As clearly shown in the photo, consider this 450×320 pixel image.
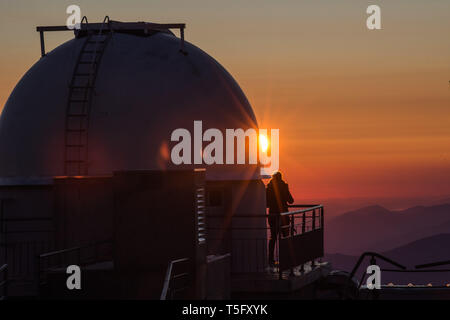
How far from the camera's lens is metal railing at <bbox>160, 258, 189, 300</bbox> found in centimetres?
1602

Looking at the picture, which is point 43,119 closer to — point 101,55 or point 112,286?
point 101,55

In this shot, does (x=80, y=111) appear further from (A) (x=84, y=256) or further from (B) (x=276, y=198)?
(B) (x=276, y=198)

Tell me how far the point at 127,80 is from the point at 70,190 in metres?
3.16

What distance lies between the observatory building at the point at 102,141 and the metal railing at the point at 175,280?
3988mm

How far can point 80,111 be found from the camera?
875 inches

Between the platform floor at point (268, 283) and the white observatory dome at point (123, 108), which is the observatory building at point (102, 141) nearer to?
the white observatory dome at point (123, 108)

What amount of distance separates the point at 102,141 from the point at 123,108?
96cm

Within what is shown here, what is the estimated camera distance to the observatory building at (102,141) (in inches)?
852

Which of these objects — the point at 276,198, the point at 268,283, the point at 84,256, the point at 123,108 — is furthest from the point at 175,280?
the point at 123,108

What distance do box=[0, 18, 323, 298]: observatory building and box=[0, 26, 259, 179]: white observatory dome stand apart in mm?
28

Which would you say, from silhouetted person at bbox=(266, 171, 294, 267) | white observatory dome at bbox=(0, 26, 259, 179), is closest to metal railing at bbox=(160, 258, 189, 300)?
white observatory dome at bbox=(0, 26, 259, 179)

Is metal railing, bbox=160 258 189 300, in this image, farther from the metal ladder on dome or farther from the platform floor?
the metal ladder on dome

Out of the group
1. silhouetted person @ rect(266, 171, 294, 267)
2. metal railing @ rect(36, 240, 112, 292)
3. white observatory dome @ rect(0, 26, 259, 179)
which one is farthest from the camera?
silhouetted person @ rect(266, 171, 294, 267)
